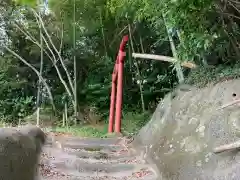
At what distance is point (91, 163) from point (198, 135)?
2008 millimetres

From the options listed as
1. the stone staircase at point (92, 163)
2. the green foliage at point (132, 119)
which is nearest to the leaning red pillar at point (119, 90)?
the green foliage at point (132, 119)

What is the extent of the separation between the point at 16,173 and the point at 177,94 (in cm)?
416

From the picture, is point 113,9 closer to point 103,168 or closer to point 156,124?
point 156,124

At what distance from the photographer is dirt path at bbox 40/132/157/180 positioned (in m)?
5.29

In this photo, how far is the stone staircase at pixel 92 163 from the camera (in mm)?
5282

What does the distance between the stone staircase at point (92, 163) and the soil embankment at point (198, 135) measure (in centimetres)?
31

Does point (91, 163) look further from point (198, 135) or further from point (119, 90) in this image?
point (119, 90)

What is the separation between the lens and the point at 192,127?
4.95 metres

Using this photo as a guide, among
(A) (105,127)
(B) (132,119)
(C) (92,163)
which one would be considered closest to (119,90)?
(B) (132,119)

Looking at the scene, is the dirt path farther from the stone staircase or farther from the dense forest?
the dense forest

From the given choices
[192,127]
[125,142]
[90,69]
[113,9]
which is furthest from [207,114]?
[90,69]

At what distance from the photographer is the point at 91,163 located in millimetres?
5930

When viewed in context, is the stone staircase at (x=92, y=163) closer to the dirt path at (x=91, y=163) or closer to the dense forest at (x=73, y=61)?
the dirt path at (x=91, y=163)

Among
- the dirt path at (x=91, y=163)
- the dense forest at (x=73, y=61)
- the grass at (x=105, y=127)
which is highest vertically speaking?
the dense forest at (x=73, y=61)
